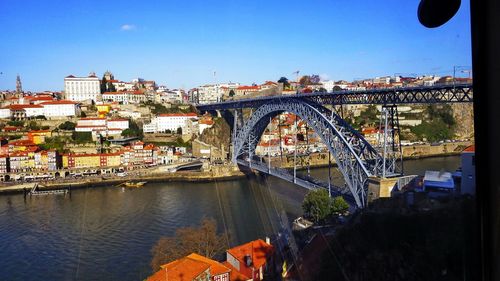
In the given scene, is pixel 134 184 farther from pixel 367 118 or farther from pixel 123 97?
pixel 123 97

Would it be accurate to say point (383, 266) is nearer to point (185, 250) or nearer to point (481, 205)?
point (481, 205)

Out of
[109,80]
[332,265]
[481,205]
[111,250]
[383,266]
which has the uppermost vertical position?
[109,80]

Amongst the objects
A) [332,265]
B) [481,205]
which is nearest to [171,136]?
[332,265]

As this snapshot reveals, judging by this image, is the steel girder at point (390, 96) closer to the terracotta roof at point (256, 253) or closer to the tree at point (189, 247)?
the terracotta roof at point (256, 253)

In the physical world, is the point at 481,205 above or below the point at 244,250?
above

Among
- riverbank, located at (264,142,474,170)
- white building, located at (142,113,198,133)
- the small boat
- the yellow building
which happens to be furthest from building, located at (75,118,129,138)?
riverbank, located at (264,142,474,170)

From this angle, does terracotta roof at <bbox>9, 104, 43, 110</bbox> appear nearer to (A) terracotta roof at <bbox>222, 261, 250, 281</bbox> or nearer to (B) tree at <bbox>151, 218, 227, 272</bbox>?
(B) tree at <bbox>151, 218, 227, 272</bbox>
